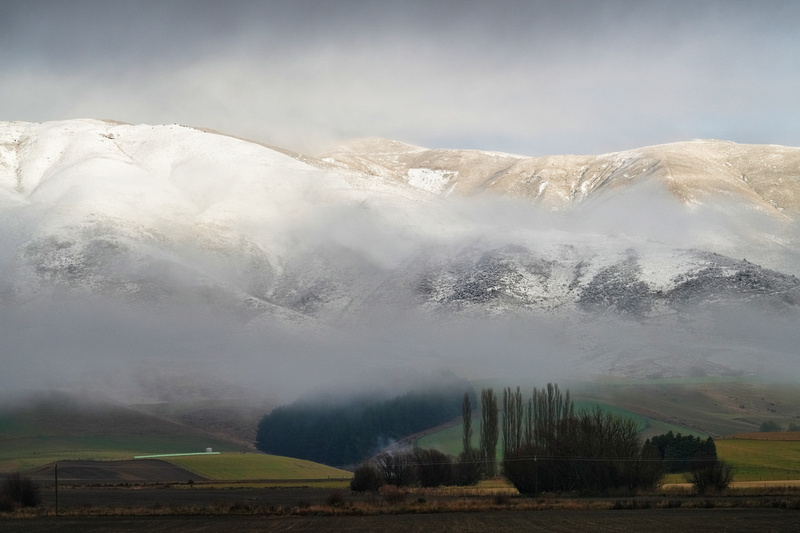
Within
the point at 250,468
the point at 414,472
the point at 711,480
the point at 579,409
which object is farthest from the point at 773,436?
the point at 250,468

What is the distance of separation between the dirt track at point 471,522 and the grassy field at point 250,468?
59.5m

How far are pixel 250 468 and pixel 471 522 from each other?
2951 inches

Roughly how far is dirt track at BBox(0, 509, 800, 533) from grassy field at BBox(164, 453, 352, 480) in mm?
59539

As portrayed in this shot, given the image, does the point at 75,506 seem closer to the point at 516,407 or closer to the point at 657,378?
the point at 516,407

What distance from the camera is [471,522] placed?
167 feet

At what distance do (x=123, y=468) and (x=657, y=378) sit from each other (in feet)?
361

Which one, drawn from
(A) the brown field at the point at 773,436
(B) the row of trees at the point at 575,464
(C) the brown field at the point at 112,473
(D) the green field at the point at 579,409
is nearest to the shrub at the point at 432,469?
(B) the row of trees at the point at 575,464

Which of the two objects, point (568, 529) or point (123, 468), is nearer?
point (568, 529)

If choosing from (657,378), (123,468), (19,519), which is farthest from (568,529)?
(657,378)

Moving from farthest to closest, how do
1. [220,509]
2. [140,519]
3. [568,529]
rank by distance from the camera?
[220,509]
[140,519]
[568,529]

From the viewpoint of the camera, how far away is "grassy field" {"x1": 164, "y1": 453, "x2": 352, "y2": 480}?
379 feet

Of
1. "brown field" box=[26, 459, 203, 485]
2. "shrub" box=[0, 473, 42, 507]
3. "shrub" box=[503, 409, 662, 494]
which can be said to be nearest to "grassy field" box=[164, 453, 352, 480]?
"brown field" box=[26, 459, 203, 485]

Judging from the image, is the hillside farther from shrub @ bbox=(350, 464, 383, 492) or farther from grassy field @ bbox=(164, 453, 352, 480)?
shrub @ bbox=(350, 464, 383, 492)

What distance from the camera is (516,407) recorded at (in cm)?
11100
